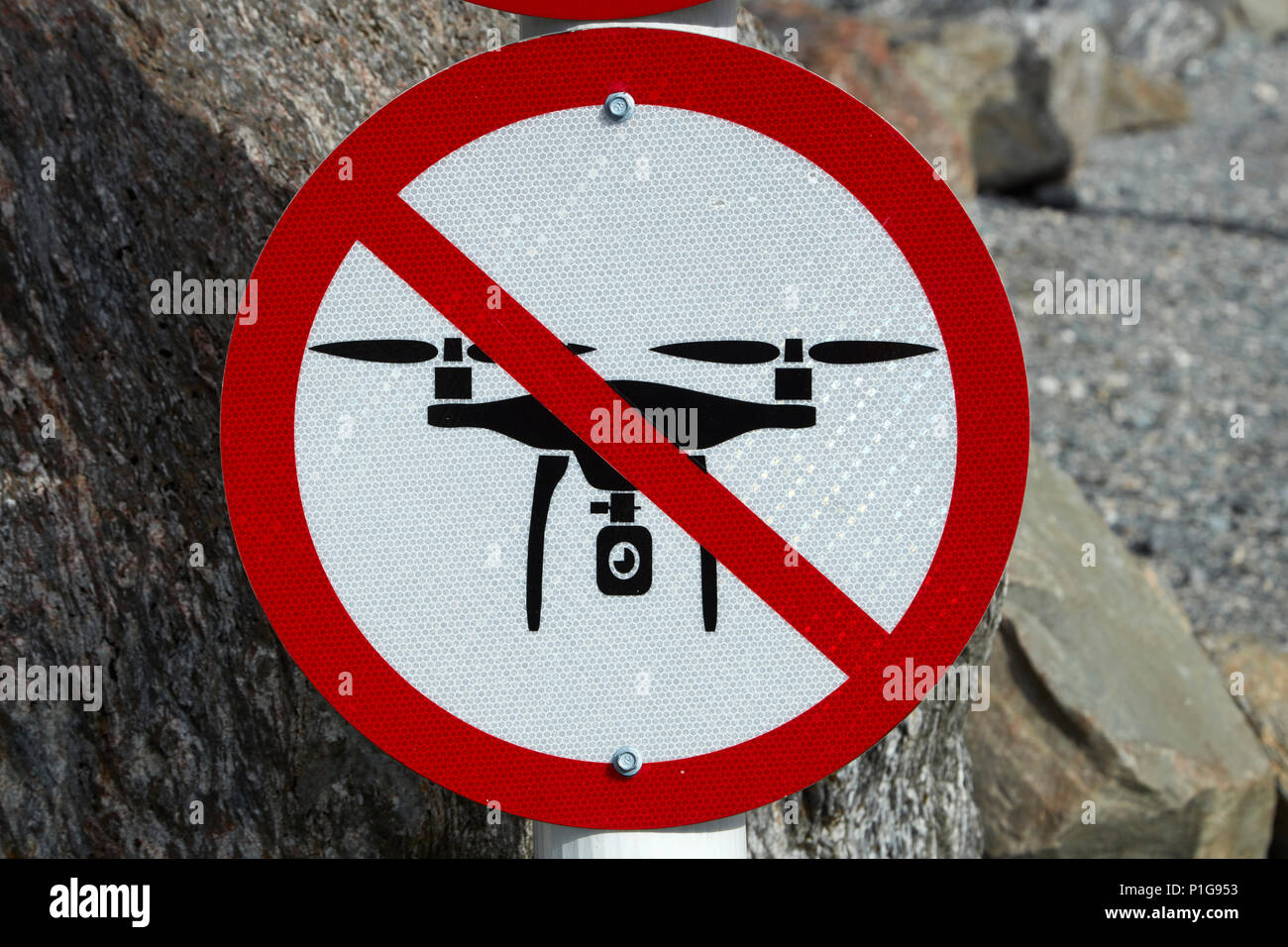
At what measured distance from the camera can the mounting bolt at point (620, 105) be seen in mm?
1464

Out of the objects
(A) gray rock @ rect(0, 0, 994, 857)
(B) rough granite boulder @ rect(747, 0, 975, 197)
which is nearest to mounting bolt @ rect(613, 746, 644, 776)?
(A) gray rock @ rect(0, 0, 994, 857)

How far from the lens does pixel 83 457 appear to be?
2.26 metres

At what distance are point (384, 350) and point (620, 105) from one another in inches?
15.0

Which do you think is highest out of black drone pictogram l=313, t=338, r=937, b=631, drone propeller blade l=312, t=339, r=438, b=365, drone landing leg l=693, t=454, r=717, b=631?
drone propeller blade l=312, t=339, r=438, b=365

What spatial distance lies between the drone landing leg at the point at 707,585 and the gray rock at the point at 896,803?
1.19 m

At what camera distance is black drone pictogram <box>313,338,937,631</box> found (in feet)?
4.88

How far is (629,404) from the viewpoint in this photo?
1485 millimetres

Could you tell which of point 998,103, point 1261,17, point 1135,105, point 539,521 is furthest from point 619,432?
point 1261,17

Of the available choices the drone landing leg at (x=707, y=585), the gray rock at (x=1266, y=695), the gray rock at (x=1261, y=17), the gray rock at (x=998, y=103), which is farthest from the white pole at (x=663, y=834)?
the gray rock at (x=1261, y=17)

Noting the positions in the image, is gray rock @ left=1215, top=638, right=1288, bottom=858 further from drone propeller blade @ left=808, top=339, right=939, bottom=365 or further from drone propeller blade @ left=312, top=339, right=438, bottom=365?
drone propeller blade @ left=312, top=339, right=438, bottom=365

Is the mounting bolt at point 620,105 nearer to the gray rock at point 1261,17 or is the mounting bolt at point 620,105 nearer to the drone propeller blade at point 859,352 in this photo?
the drone propeller blade at point 859,352

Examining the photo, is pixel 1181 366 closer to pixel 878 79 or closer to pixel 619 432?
pixel 878 79

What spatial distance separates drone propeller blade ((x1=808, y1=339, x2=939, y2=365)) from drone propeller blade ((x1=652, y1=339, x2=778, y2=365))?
0.18 ft

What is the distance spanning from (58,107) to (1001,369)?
176 cm
